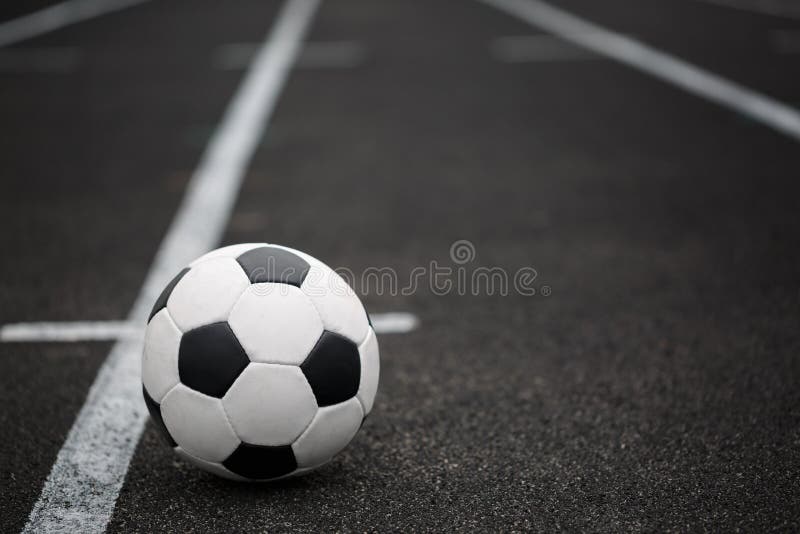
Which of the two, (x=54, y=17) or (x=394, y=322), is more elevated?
(x=394, y=322)

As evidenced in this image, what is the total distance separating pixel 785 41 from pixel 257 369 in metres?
9.12

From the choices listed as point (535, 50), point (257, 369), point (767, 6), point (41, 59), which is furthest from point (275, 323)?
point (767, 6)

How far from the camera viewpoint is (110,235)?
509 cm

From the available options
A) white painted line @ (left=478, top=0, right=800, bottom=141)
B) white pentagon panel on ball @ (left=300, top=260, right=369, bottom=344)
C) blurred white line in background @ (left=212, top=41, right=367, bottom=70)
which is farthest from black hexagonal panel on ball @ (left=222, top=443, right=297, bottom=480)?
blurred white line in background @ (left=212, top=41, right=367, bottom=70)

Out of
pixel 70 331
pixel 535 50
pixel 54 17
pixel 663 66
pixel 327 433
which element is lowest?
pixel 54 17

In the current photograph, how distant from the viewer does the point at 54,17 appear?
41.4 ft

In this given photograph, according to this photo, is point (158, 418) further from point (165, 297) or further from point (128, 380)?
point (128, 380)

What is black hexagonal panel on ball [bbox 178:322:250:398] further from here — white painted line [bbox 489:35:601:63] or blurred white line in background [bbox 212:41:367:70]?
white painted line [bbox 489:35:601:63]

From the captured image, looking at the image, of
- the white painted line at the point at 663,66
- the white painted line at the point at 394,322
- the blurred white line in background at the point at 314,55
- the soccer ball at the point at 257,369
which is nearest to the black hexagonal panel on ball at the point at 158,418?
the soccer ball at the point at 257,369

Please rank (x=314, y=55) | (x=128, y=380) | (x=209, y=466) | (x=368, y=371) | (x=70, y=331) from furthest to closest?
(x=314, y=55)
(x=70, y=331)
(x=128, y=380)
(x=368, y=371)
(x=209, y=466)

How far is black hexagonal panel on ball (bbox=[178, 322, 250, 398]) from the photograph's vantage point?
255 centimetres

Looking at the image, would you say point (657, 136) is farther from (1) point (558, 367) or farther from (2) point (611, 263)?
(1) point (558, 367)

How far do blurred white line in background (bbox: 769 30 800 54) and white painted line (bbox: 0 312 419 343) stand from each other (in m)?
7.06

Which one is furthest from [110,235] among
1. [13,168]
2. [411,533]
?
[411,533]
